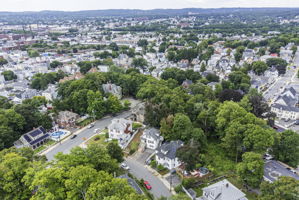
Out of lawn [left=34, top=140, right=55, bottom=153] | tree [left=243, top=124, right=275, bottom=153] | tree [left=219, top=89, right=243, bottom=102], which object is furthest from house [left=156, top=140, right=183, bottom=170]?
lawn [left=34, top=140, right=55, bottom=153]

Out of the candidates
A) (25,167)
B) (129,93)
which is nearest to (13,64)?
(129,93)

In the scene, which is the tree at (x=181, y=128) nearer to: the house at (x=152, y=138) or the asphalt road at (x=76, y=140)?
the house at (x=152, y=138)

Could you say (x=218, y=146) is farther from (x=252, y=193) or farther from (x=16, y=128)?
(x=16, y=128)

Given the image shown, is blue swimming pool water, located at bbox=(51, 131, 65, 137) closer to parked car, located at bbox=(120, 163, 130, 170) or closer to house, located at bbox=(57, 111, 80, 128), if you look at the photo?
house, located at bbox=(57, 111, 80, 128)

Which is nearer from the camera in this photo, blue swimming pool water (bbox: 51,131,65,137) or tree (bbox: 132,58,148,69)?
blue swimming pool water (bbox: 51,131,65,137)

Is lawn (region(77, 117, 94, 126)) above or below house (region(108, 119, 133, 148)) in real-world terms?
below

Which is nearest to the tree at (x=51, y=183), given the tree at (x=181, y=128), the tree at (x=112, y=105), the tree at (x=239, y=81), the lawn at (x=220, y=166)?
the lawn at (x=220, y=166)
